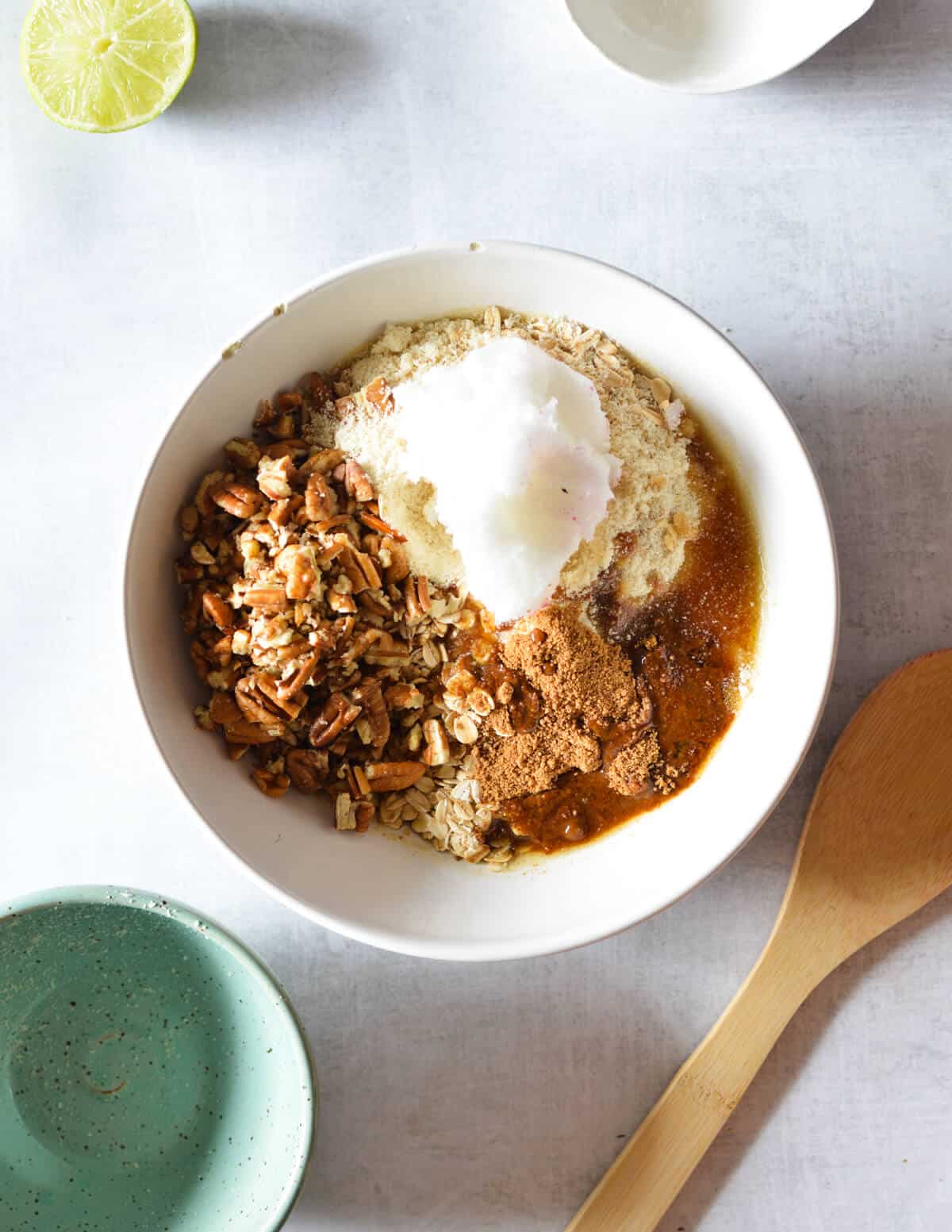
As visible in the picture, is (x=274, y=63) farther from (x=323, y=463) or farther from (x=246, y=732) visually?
(x=246, y=732)

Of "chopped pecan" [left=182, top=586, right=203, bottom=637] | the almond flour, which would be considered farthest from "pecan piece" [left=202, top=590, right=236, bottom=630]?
the almond flour

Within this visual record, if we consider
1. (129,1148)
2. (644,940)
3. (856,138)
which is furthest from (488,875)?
(856,138)

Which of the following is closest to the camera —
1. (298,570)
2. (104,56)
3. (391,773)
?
(298,570)

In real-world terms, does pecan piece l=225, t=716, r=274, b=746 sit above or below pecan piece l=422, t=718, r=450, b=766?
above

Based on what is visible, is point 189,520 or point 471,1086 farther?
point 471,1086

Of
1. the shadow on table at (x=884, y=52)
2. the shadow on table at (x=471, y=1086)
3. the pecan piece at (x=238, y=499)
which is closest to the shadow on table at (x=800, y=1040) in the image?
the shadow on table at (x=471, y=1086)

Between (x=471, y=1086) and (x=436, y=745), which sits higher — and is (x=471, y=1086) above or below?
below

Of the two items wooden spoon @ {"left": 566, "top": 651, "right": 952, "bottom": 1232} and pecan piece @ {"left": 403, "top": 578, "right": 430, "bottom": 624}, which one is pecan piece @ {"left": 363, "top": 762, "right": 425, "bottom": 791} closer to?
pecan piece @ {"left": 403, "top": 578, "right": 430, "bottom": 624}

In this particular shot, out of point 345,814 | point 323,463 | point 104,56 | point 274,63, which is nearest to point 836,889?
point 345,814
